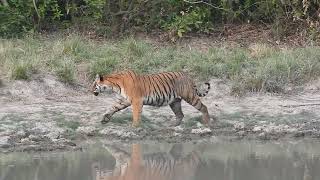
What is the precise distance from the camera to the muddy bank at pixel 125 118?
417 inches

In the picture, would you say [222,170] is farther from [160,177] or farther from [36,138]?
[36,138]

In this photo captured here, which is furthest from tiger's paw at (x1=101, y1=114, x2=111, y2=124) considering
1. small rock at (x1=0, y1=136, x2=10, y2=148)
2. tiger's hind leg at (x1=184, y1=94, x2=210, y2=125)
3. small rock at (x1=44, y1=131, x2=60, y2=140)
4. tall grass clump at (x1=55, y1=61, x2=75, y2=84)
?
tall grass clump at (x1=55, y1=61, x2=75, y2=84)

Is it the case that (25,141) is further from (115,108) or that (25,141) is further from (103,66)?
(103,66)

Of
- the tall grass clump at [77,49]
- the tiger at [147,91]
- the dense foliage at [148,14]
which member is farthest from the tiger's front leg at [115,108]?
the dense foliage at [148,14]

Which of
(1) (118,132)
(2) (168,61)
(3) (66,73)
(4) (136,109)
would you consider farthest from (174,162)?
(2) (168,61)

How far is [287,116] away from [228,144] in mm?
1611

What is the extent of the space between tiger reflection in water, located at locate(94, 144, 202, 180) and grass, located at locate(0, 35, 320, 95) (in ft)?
9.59

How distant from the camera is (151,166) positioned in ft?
29.9

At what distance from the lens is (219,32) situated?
51.9 ft

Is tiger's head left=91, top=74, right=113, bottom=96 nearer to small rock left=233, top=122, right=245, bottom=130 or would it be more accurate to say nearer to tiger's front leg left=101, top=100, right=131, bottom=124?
tiger's front leg left=101, top=100, right=131, bottom=124

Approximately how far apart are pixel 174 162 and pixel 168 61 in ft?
14.8

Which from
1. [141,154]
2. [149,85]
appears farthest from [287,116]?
[141,154]

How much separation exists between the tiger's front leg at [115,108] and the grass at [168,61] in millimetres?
1727

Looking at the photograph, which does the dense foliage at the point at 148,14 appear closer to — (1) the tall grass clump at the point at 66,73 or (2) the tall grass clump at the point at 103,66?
(2) the tall grass clump at the point at 103,66
